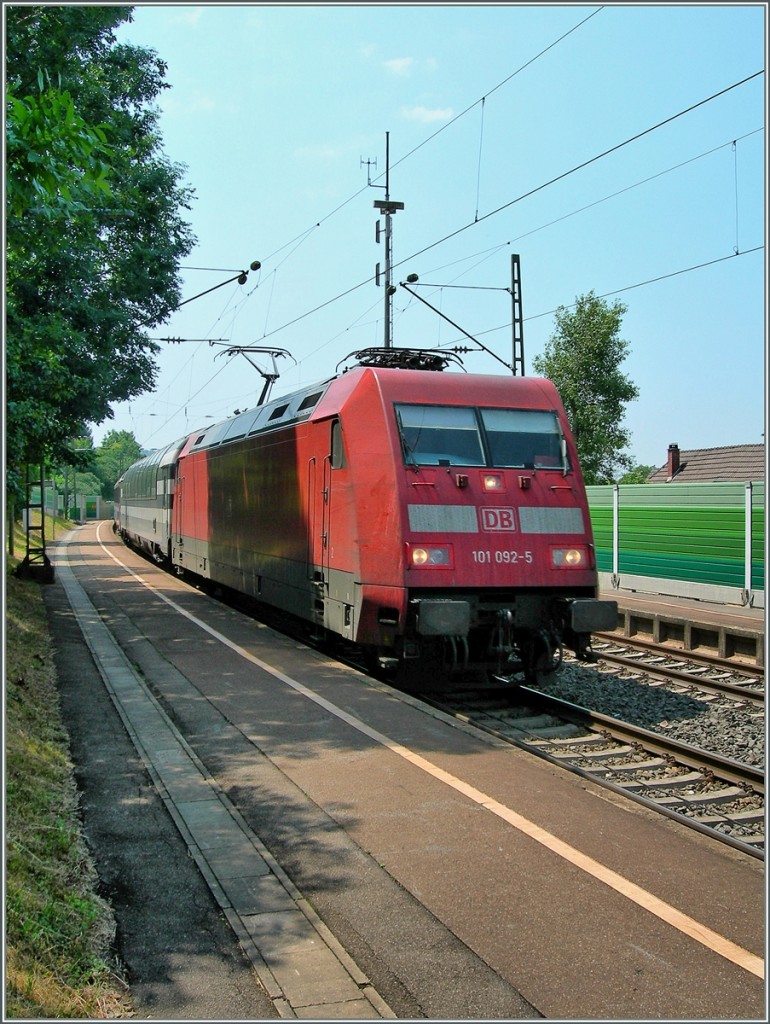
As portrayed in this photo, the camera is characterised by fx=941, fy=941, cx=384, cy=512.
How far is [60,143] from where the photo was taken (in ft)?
16.7

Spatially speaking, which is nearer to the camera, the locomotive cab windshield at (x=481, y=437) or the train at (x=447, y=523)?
the train at (x=447, y=523)

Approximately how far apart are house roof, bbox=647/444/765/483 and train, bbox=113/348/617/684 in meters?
24.7

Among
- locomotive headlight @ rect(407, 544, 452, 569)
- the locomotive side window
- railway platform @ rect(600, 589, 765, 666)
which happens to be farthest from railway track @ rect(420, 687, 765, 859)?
railway platform @ rect(600, 589, 765, 666)

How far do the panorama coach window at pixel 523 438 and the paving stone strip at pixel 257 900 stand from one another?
4.35m

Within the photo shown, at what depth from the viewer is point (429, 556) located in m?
9.09

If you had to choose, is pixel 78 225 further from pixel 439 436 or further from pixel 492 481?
pixel 492 481

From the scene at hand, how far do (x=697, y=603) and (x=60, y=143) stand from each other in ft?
50.9

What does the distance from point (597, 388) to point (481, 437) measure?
85.9ft

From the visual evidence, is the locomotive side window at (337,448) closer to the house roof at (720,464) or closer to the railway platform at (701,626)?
the railway platform at (701,626)

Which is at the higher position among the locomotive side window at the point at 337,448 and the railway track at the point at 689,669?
the locomotive side window at the point at 337,448

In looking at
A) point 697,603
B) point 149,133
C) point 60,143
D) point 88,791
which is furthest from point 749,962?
point 149,133

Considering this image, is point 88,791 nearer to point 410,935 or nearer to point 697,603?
point 410,935

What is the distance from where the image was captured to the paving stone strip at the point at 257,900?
3.90 m

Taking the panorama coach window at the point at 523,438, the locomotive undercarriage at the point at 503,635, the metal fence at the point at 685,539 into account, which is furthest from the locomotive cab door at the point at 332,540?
the metal fence at the point at 685,539
